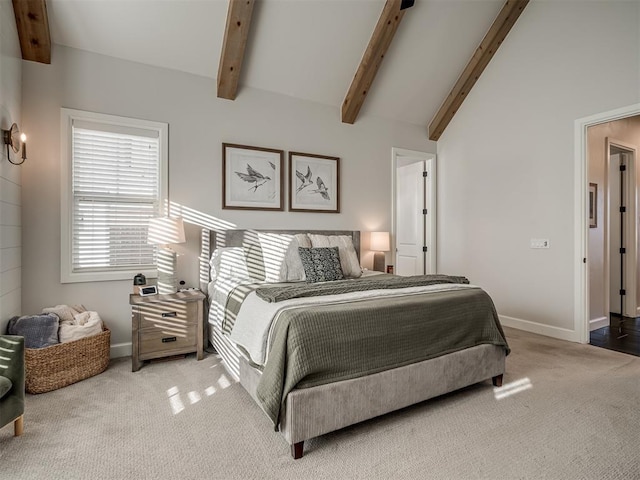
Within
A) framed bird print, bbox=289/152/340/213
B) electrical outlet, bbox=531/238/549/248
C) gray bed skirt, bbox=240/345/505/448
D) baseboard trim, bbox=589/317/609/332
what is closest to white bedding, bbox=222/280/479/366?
gray bed skirt, bbox=240/345/505/448

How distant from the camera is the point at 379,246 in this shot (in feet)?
14.9

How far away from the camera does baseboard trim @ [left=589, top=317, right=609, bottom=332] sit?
13.8 ft

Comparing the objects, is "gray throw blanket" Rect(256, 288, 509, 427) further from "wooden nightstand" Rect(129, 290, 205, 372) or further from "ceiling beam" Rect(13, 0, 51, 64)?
"ceiling beam" Rect(13, 0, 51, 64)

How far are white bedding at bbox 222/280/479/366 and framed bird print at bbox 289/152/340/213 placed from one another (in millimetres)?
1960

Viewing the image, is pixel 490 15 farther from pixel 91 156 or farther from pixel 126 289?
pixel 126 289

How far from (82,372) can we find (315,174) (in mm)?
2980

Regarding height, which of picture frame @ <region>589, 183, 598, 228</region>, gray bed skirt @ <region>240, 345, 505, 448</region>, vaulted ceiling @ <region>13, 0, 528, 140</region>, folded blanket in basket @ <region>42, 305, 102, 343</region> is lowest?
gray bed skirt @ <region>240, 345, 505, 448</region>

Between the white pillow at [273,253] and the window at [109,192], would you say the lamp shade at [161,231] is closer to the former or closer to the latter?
the window at [109,192]

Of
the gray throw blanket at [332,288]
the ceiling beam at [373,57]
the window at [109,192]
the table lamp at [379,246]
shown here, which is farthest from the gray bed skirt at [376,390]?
the ceiling beam at [373,57]

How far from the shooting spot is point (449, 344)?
2.36 meters

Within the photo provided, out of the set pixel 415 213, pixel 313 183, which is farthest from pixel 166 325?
pixel 415 213

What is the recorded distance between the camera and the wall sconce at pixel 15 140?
2.45 meters

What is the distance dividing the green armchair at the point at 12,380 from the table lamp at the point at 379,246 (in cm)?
353

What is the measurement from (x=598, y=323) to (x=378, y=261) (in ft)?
8.89
